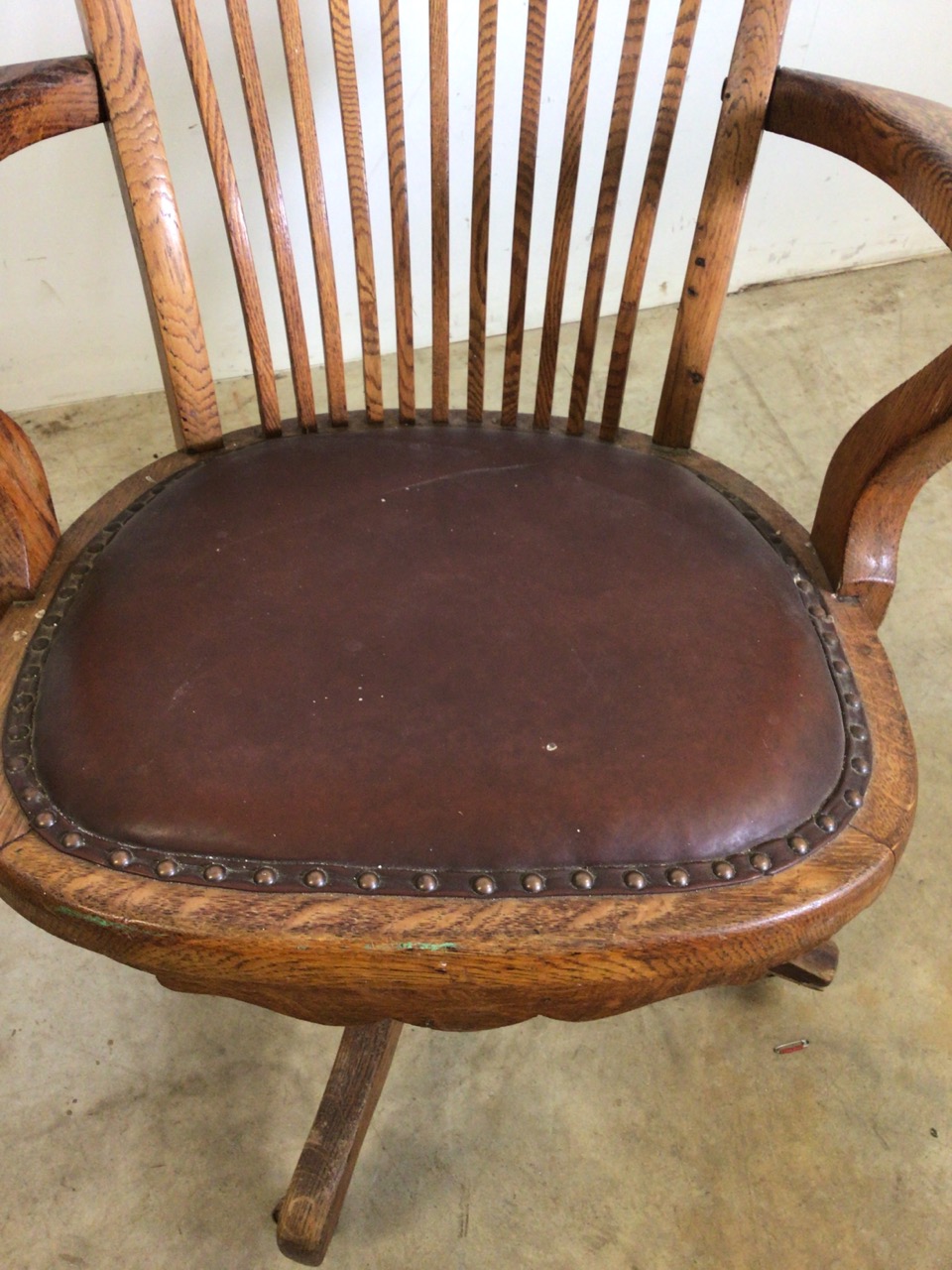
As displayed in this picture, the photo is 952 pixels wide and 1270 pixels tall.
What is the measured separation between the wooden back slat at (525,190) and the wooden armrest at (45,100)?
0.38m

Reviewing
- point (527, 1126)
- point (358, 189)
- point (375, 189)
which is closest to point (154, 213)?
point (358, 189)

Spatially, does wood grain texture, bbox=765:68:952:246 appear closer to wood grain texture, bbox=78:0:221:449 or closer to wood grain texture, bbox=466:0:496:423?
wood grain texture, bbox=466:0:496:423

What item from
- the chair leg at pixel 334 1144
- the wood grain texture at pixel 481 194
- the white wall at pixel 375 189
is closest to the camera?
the wood grain texture at pixel 481 194

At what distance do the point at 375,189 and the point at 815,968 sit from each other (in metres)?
1.30

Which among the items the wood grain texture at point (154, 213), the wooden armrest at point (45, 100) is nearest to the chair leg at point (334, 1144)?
the wood grain texture at point (154, 213)

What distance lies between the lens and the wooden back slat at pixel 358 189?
1.00 meters

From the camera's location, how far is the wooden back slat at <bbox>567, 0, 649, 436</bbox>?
0.98 meters

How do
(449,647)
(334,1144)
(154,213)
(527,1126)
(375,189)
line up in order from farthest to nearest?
1. (375,189)
2. (527,1126)
3. (334,1144)
4. (154,213)
5. (449,647)

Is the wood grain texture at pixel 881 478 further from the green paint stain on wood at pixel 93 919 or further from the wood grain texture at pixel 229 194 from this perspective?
the green paint stain on wood at pixel 93 919

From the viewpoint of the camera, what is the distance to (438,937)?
0.78m

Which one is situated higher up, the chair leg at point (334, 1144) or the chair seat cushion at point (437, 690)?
the chair seat cushion at point (437, 690)

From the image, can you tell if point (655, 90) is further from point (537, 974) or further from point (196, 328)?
point (537, 974)

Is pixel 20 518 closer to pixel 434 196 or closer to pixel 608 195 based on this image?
pixel 434 196

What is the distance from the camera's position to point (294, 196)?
1752 mm
